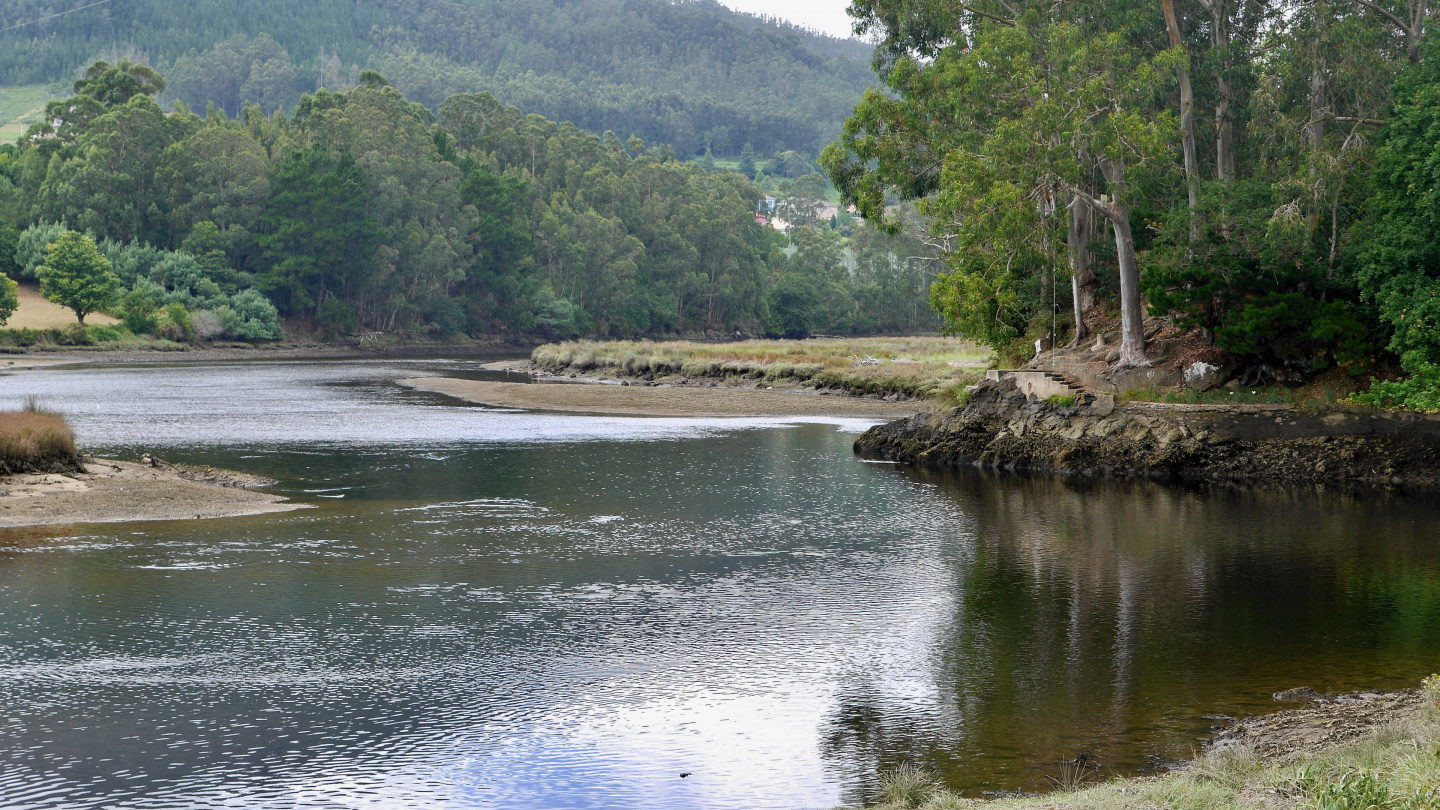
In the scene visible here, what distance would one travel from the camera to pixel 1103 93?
34.9 metres

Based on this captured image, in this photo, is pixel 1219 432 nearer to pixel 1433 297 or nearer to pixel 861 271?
pixel 1433 297

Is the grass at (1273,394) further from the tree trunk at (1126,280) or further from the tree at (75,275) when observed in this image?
the tree at (75,275)

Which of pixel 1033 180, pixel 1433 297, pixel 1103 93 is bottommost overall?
pixel 1433 297

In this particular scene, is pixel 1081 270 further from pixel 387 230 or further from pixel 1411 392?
pixel 387 230

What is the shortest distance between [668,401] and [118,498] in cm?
3647

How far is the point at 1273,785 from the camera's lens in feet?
30.3

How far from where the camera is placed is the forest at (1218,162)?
104 feet

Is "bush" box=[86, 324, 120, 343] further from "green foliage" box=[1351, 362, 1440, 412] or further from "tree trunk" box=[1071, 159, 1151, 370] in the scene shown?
"green foliage" box=[1351, 362, 1440, 412]

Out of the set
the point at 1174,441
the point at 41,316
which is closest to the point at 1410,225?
the point at 1174,441

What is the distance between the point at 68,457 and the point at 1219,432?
97.5 feet

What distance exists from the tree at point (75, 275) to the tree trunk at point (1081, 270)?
87738mm

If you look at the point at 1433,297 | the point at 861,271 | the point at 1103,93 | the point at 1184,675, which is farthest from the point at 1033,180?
the point at 861,271

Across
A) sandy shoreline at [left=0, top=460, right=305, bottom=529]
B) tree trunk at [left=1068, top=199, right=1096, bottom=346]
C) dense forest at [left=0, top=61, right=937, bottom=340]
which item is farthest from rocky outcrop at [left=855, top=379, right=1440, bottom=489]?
dense forest at [left=0, top=61, right=937, bottom=340]

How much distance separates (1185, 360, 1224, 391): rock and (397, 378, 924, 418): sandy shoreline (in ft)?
59.4
